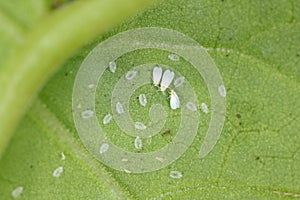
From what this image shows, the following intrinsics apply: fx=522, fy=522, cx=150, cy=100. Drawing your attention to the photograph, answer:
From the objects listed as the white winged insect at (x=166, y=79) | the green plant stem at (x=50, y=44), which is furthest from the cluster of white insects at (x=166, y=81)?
the green plant stem at (x=50, y=44)

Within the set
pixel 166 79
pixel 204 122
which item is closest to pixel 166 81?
pixel 166 79

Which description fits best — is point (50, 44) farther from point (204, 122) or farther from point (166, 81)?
point (204, 122)

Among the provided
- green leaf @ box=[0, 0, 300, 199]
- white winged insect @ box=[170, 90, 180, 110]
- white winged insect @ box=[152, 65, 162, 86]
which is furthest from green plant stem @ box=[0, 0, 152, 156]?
white winged insect @ box=[170, 90, 180, 110]

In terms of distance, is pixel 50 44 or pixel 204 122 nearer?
pixel 50 44

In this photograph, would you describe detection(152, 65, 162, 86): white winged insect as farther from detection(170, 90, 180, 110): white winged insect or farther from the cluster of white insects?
detection(170, 90, 180, 110): white winged insect

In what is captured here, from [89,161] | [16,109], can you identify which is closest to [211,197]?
[89,161]
